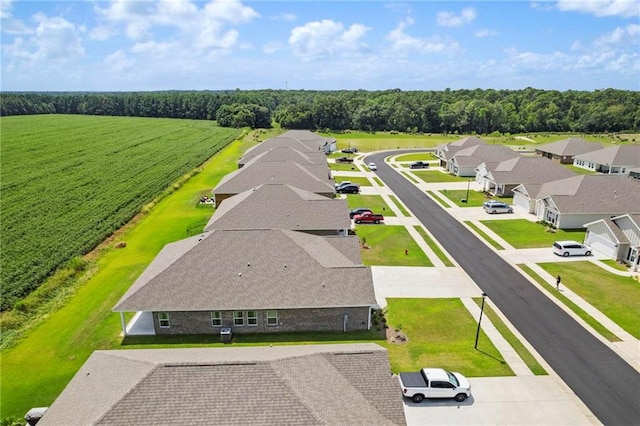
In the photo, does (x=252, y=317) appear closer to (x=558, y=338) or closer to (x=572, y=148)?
(x=558, y=338)

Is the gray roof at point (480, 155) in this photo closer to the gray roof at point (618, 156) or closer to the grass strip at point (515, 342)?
the gray roof at point (618, 156)

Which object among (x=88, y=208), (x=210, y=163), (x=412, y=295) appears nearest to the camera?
(x=412, y=295)

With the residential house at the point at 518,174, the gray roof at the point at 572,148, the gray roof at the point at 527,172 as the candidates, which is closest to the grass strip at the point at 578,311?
the residential house at the point at 518,174

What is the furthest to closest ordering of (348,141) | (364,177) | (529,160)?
(348,141) < (364,177) < (529,160)

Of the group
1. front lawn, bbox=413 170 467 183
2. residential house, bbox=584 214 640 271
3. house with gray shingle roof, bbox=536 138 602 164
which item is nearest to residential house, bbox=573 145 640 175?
house with gray shingle roof, bbox=536 138 602 164

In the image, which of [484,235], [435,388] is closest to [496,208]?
[484,235]

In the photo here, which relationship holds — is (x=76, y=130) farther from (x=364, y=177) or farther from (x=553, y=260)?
(x=553, y=260)

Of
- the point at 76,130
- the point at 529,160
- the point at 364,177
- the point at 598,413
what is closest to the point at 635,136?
the point at 529,160
